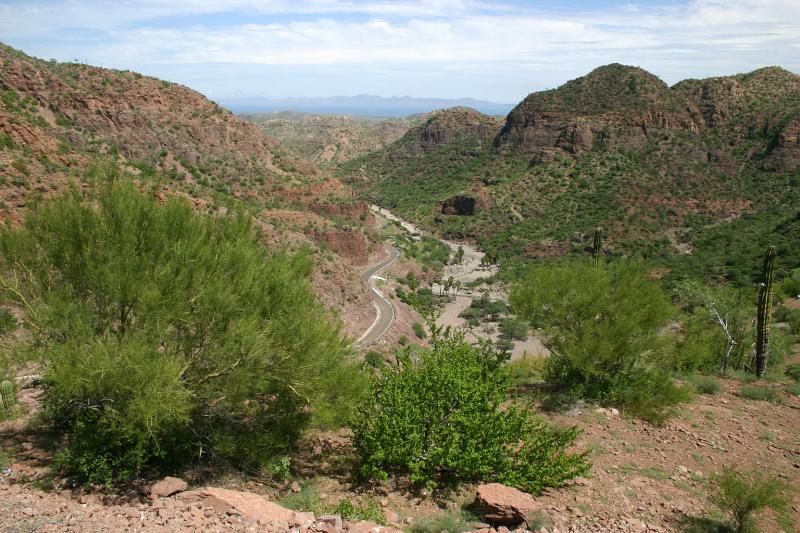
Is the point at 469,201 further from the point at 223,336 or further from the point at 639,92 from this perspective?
the point at 223,336

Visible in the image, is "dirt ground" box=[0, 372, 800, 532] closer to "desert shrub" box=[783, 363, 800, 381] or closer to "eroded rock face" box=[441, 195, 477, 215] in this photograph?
"desert shrub" box=[783, 363, 800, 381]

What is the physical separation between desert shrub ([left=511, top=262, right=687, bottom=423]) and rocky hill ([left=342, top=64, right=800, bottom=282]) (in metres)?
47.3

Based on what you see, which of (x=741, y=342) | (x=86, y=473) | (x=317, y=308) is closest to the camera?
(x=86, y=473)

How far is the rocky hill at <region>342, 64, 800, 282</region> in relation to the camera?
6862cm

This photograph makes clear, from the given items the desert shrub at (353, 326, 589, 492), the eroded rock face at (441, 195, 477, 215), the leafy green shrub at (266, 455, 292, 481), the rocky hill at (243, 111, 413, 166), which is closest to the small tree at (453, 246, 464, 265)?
the eroded rock face at (441, 195, 477, 215)

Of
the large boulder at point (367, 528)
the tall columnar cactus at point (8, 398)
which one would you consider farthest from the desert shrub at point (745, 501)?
the tall columnar cactus at point (8, 398)

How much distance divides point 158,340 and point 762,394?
17368 mm

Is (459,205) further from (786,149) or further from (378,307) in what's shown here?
(378,307)

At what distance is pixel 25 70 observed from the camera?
40.7 metres

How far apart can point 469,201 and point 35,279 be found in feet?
272

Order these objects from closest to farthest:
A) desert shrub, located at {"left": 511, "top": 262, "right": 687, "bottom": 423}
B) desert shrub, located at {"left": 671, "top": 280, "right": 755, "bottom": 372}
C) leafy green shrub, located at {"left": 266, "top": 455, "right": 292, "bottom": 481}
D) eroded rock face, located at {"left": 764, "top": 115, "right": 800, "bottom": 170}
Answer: leafy green shrub, located at {"left": 266, "top": 455, "right": 292, "bottom": 481}, desert shrub, located at {"left": 511, "top": 262, "right": 687, "bottom": 423}, desert shrub, located at {"left": 671, "top": 280, "right": 755, "bottom": 372}, eroded rock face, located at {"left": 764, "top": 115, "right": 800, "bottom": 170}

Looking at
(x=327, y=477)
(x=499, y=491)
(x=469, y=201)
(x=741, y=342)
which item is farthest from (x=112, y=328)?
(x=469, y=201)

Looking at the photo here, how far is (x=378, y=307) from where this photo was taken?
46.0 m

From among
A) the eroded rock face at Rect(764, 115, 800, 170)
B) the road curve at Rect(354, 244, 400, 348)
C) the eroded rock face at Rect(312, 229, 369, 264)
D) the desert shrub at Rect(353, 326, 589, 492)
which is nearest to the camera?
the desert shrub at Rect(353, 326, 589, 492)
